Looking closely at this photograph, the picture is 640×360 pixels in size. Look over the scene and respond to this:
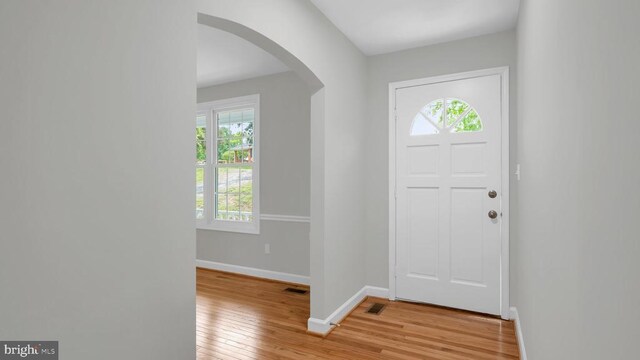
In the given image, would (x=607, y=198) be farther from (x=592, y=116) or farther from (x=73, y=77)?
(x=73, y=77)

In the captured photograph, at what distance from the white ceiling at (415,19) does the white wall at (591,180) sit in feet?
4.79

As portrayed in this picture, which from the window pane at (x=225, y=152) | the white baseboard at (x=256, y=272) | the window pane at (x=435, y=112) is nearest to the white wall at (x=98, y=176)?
the window pane at (x=435, y=112)

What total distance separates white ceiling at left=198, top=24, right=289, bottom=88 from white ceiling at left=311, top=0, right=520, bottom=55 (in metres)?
1.05

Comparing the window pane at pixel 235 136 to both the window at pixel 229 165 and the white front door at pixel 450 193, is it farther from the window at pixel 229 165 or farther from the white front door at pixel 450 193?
the white front door at pixel 450 193

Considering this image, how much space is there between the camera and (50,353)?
110 centimetres

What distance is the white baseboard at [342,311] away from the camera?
9.07ft

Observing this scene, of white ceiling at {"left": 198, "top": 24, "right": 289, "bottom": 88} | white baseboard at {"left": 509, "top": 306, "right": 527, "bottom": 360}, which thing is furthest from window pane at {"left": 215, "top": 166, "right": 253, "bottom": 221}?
white baseboard at {"left": 509, "top": 306, "right": 527, "bottom": 360}

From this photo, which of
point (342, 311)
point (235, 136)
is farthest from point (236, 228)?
point (342, 311)

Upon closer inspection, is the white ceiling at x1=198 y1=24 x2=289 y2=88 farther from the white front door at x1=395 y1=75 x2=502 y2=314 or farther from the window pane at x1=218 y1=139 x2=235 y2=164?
the white front door at x1=395 y1=75 x2=502 y2=314

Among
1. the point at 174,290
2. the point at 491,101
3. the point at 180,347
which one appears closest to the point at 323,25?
the point at 491,101

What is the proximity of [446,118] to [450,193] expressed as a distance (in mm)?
748

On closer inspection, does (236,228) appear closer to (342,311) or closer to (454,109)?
(342,311)

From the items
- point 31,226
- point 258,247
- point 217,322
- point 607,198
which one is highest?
point 607,198

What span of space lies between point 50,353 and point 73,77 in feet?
3.03
